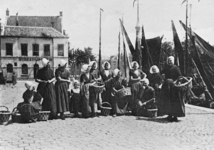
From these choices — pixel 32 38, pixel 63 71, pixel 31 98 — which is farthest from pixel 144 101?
pixel 32 38

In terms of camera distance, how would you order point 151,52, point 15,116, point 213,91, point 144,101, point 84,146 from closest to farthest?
point 84,146
point 15,116
point 144,101
point 213,91
point 151,52

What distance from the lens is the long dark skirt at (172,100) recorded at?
7184mm

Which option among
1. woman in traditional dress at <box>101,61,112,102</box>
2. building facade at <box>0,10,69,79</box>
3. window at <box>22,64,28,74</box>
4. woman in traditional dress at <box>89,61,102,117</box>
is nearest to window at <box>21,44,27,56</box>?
building facade at <box>0,10,69,79</box>

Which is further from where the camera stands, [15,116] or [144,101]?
[144,101]

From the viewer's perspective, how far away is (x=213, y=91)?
12492mm

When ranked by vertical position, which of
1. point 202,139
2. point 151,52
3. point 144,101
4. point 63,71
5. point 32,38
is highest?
point 32,38

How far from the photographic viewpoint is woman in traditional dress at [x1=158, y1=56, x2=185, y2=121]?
7.20m

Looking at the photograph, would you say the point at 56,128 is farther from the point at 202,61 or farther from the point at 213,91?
the point at 202,61

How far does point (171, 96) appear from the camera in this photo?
7.28 metres

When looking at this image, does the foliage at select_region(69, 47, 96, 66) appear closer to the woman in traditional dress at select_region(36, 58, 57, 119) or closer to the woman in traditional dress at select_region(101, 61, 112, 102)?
the woman in traditional dress at select_region(101, 61, 112, 102)

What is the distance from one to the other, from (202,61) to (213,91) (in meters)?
2.57

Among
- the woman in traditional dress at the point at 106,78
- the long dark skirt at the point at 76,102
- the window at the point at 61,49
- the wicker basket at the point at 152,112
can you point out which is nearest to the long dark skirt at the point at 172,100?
the wicker basket at the point at 152,112

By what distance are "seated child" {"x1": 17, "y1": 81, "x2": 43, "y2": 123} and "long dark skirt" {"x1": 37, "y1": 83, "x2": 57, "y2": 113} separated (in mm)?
256

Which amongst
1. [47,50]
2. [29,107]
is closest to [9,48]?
[47,50]
